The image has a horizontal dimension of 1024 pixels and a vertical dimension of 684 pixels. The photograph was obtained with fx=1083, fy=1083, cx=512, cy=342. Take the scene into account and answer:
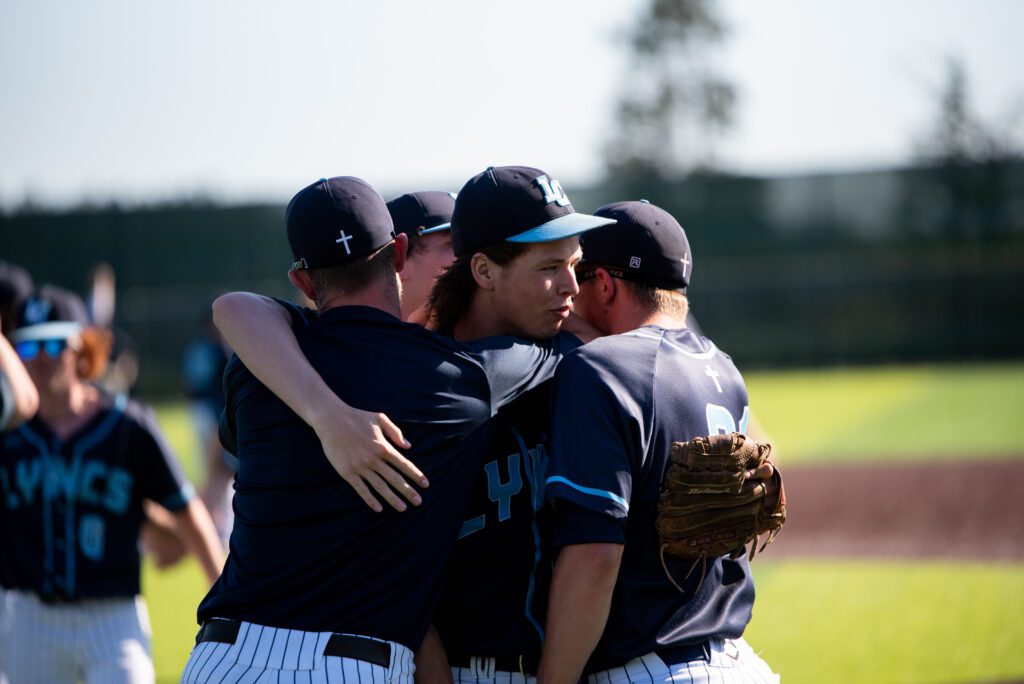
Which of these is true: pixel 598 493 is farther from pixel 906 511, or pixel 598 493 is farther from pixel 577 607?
pixel 906 511

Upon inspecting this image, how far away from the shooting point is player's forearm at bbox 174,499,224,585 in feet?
14.0

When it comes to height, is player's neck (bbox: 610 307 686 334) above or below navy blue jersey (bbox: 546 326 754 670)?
above

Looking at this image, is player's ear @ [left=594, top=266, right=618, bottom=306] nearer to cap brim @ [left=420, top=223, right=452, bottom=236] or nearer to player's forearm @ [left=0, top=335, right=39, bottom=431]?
cap brim @ [left=420, top=223, right=452, bottom=236]

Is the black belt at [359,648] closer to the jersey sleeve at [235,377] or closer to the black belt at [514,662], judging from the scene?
the black belt at [514,662]

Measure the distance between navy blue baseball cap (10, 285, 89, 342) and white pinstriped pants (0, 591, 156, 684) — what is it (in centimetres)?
102

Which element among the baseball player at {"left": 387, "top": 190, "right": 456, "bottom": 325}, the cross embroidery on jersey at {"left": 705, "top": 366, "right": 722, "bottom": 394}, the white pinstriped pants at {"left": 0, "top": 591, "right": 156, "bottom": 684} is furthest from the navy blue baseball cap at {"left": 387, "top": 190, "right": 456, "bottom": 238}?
the white pinstriped pants at {"left": 0, "top": 591, "right": 156, "bottom": 684}

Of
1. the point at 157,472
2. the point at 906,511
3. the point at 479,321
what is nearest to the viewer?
the point at 479,321

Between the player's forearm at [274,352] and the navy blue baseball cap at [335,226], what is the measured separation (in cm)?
16

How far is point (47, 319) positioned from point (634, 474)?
2.87m

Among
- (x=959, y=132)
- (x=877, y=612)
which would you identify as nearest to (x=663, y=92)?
(x=959, y=132)

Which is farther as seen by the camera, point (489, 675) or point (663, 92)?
point (663, 92)

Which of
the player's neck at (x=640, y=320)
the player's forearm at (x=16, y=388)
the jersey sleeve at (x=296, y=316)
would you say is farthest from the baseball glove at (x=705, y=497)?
the player's forearm at (x=16, y=388)

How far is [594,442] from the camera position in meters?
2.49

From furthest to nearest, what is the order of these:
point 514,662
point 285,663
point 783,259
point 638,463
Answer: point 783,259, point 514,662, point 638,463, point 285,663
